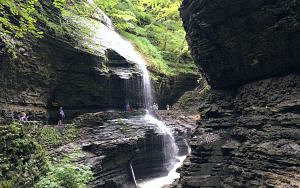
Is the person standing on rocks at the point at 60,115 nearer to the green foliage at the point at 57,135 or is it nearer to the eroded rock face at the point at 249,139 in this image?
the green foliage at the point at 57,135

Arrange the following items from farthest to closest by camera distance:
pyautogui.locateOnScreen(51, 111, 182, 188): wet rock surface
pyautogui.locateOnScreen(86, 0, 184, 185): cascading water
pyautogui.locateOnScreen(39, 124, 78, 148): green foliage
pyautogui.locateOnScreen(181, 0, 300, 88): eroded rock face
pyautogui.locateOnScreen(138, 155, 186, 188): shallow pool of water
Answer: pyautogui.locateOnScreen(86, 0, 184, 185): cascading water < pyautogui.locateOnScreen(138, 155, 186, 188): shallow pool of water < pyautogui.locateOnScreen(51, 111, 182, 188): wet rock surface < pyautogui.locateOnScreen(39, 124, 78, 148): green foliage < pyautogui.locateOnScreen(181, 0, 300, 88): eroded rock face

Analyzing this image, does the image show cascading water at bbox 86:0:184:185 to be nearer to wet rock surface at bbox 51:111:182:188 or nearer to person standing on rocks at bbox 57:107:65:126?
wet rock surface at bbox 51:111:182:188

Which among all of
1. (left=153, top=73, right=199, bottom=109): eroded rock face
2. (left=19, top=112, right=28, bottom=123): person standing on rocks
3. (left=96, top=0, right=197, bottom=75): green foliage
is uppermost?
(left=96, top=0, right=197, bottom=75): green foliage

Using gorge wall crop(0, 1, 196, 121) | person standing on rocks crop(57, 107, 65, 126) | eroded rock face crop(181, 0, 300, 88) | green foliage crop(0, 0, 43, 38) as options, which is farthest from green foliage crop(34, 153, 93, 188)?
person standing on rocks crop(57, 107, 65, 126)

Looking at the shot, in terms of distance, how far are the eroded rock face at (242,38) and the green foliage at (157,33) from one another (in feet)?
46.1

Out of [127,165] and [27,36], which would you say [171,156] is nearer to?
[127,165]

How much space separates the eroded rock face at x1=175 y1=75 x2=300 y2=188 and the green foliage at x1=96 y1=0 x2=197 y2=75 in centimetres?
1507

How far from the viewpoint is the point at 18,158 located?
10195 millimetres

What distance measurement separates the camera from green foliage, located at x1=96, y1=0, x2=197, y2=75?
29.9 metres

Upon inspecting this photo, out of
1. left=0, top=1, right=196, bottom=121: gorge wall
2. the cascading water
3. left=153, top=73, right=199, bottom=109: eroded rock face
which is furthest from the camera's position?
left=153, top=73, right=199, bottom=109: eroded rock face

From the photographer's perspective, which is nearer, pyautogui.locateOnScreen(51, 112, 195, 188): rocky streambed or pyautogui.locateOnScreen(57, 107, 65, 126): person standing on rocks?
pyautogui.locateOnScreen(51, 112, 195, 188): rocky streambed

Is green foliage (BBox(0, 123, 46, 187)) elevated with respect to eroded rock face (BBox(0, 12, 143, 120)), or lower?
lower

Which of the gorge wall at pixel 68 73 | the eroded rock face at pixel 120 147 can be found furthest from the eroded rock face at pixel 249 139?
the gorge wall at pixel 68 73

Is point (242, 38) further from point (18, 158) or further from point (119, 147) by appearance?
point (18, 158)
